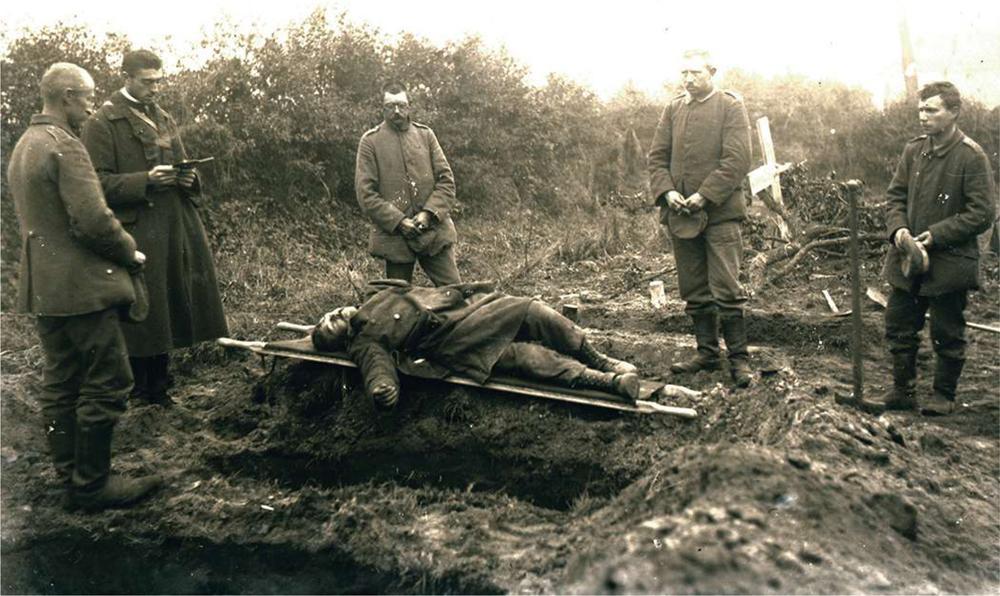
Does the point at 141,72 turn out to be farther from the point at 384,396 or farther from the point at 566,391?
the point at 566,391

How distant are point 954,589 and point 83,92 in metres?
4.69

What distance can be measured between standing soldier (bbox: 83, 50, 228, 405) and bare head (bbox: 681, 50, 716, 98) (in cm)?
348

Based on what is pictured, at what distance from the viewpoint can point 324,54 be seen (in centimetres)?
1035

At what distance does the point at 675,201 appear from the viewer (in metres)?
5.41

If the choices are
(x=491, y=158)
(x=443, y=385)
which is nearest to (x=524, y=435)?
(x=443, y=385)

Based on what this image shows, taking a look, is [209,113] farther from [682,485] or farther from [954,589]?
[954,589]

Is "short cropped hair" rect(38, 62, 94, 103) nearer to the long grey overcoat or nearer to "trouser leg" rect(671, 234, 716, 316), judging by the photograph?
the long grey overcoat

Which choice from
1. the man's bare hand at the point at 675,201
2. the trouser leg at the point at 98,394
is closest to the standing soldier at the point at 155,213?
the trouser leg at the point at 98,394

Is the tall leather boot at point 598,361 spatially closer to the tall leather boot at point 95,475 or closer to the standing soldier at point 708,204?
the standing soldier at point 708,204

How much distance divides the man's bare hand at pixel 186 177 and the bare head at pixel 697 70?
3453 mm

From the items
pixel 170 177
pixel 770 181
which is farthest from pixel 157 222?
pixel 770 181

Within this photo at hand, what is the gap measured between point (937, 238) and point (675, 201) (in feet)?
5.24

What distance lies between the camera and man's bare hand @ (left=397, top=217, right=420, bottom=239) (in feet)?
19.3

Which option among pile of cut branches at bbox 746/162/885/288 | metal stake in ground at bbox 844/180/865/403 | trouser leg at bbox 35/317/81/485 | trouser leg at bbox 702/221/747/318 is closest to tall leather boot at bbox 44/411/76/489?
trouser leg at bbox 35/317/81/485
